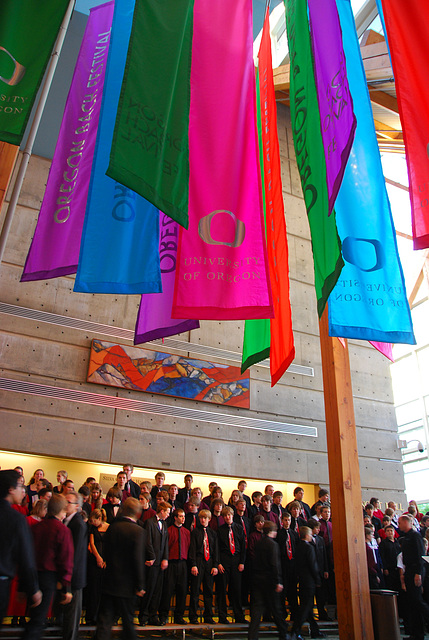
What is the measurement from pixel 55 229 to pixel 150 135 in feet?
5.34

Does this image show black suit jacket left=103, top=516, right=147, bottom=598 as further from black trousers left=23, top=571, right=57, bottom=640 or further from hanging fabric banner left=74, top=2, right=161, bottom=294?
hanging fabric banner left=74, top=2, right=161, bottom=294

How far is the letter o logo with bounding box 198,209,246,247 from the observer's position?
181 inches

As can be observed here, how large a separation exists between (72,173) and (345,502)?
5.19 meters

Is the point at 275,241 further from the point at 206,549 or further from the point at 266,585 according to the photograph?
the point at 206,549

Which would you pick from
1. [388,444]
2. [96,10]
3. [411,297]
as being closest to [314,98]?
[96,10]

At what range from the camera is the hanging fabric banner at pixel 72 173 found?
16.9 feet

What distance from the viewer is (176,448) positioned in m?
10.9

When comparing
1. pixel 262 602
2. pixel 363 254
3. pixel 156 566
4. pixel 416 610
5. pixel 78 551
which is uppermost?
pixel 363 254

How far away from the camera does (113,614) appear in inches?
172

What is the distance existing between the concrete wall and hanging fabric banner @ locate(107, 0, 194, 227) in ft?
22.1

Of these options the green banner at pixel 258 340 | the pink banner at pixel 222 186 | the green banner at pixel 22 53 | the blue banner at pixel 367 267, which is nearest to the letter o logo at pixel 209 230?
the pink banner at pixel 222 186

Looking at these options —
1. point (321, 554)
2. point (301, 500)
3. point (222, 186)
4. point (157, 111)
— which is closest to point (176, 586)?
point (321, 554)

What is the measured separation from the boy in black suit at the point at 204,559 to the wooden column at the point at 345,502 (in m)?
1.89

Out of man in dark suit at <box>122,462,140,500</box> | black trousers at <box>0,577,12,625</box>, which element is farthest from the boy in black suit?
black trousers at <box>0,577,12,625</box>
